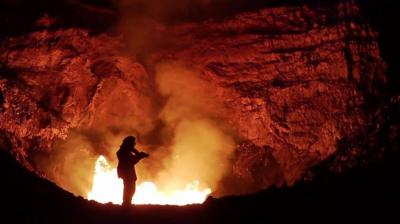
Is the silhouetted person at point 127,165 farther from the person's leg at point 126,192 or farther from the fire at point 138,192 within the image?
the fire at point 138,192

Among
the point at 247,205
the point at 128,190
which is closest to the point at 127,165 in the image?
the point at 128,190

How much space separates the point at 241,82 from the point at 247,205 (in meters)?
8.31

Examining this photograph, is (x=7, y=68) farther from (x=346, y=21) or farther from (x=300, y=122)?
(x=346, y=21)

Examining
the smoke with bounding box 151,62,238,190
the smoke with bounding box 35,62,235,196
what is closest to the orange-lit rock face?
the smoke with bounding box 35,62,235,196

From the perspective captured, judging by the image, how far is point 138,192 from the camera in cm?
1755

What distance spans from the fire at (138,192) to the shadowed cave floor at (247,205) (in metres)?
5.64

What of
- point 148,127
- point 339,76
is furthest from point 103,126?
point 339,76

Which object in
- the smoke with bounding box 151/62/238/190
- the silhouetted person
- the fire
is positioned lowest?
the silhouetted person

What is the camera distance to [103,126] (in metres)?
19.8

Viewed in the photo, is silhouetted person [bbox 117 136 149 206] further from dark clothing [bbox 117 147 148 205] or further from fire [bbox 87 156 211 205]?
fire [bbox 87 156 211 205]

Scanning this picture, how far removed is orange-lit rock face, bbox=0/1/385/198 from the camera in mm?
16781

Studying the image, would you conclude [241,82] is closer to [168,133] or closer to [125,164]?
[168,133]

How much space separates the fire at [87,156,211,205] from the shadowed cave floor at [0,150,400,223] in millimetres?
5644

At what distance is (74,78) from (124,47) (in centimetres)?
216
